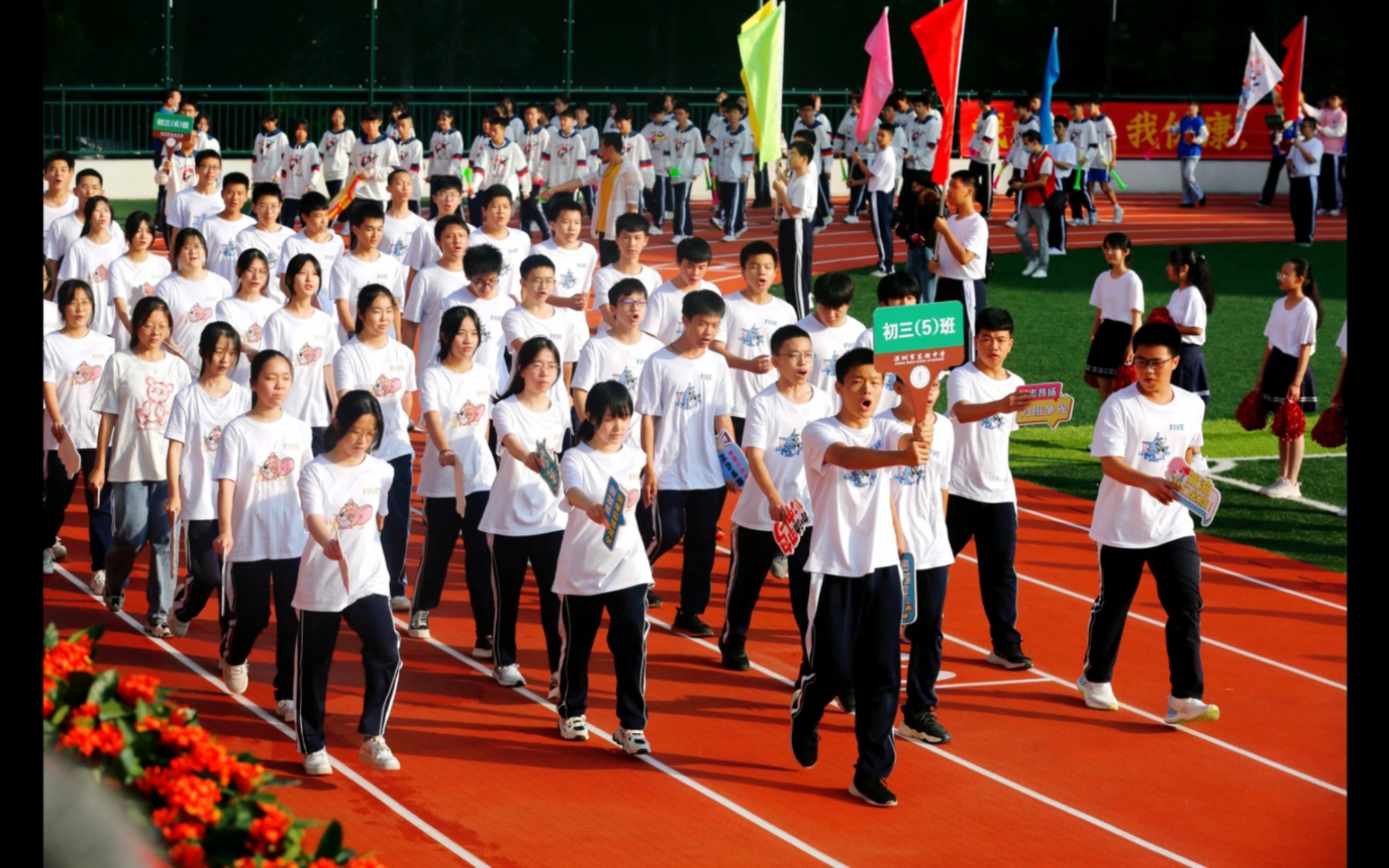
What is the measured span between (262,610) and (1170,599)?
4.22 meters

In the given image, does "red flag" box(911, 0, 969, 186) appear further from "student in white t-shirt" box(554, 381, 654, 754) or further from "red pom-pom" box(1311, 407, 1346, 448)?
"student in white t-shirt" box(554, 381, 654, 754)

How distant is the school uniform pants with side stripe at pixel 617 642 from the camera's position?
775 cm

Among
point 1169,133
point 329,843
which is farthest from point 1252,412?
point 1169,133

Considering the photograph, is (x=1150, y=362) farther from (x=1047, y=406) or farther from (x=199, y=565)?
(x=199, y=565)

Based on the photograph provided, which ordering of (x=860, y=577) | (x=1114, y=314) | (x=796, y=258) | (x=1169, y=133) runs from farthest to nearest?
(x=1169, y=133) < (x=796, y=258) < (x=1114, y=314) < (x=860, y=577)

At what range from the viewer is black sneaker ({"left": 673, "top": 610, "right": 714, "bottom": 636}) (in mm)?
9773

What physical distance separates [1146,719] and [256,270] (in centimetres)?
553

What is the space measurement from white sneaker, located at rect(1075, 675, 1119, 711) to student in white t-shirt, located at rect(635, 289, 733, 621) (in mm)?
2088

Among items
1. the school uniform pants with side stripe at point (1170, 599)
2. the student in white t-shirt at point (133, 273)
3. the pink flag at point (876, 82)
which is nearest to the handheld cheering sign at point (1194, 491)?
the school uniform pants with side stripe at point (1170, 599)

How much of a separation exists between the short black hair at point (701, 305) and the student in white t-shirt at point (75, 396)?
3.22 m

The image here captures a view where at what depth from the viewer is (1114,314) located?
44.3ft

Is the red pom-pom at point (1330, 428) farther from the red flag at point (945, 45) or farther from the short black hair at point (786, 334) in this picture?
the short black hair at point (786, 334)

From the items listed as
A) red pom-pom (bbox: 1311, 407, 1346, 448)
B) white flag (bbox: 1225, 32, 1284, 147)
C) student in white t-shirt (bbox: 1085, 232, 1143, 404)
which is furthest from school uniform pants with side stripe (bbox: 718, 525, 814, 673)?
white flag (bbox: 1225, 32, 1284, 147)
